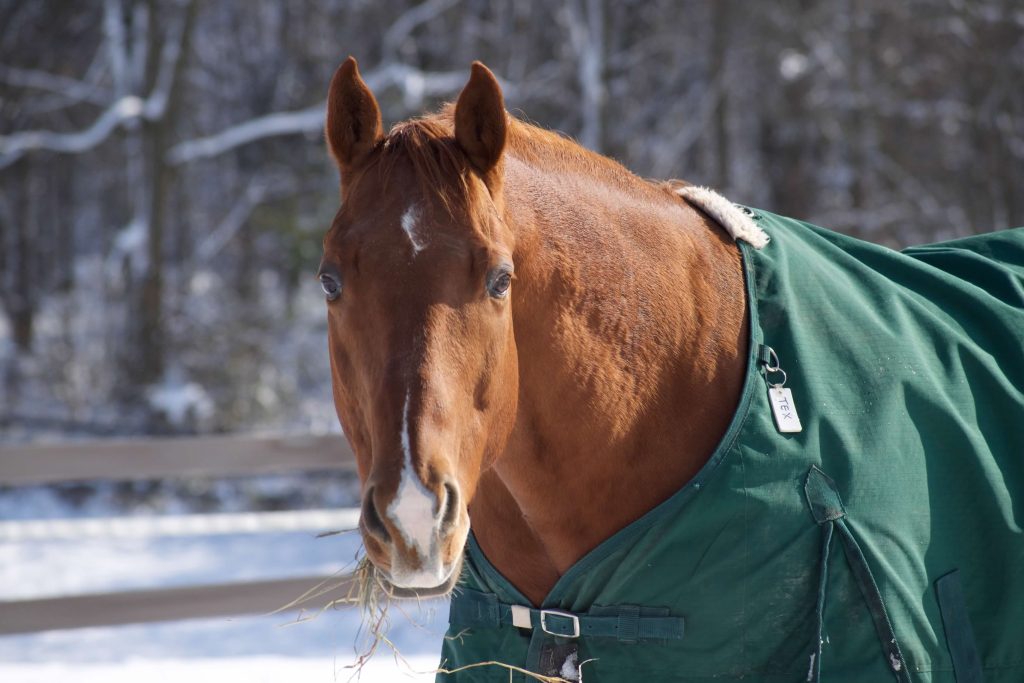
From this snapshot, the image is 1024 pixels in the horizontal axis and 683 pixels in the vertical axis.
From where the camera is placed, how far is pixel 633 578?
1.83 meters

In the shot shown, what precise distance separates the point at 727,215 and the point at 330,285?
956mm

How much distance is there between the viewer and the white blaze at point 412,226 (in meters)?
1.65

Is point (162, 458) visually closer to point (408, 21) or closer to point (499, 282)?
point (499, 282)

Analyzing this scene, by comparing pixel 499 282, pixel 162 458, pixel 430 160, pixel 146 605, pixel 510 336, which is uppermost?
pixel 430 160

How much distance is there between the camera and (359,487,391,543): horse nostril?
1522 mm

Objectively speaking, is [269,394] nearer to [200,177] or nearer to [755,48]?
[200,177]

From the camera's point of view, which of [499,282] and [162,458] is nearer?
[499,282]

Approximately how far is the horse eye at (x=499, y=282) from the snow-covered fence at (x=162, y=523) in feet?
10.1

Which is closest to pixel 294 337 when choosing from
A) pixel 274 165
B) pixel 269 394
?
pixel 269 394

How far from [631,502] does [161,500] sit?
8868 millimetres

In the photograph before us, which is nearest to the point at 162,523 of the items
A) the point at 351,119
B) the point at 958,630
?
the point at 351,119

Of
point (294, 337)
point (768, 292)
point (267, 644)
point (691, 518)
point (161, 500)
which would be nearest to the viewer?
point (691, 518)

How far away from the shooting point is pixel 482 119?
1.83 meters

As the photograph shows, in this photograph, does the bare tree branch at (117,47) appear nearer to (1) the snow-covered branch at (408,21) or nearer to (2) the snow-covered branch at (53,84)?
(2) the snow-covered branch at (53,84)
